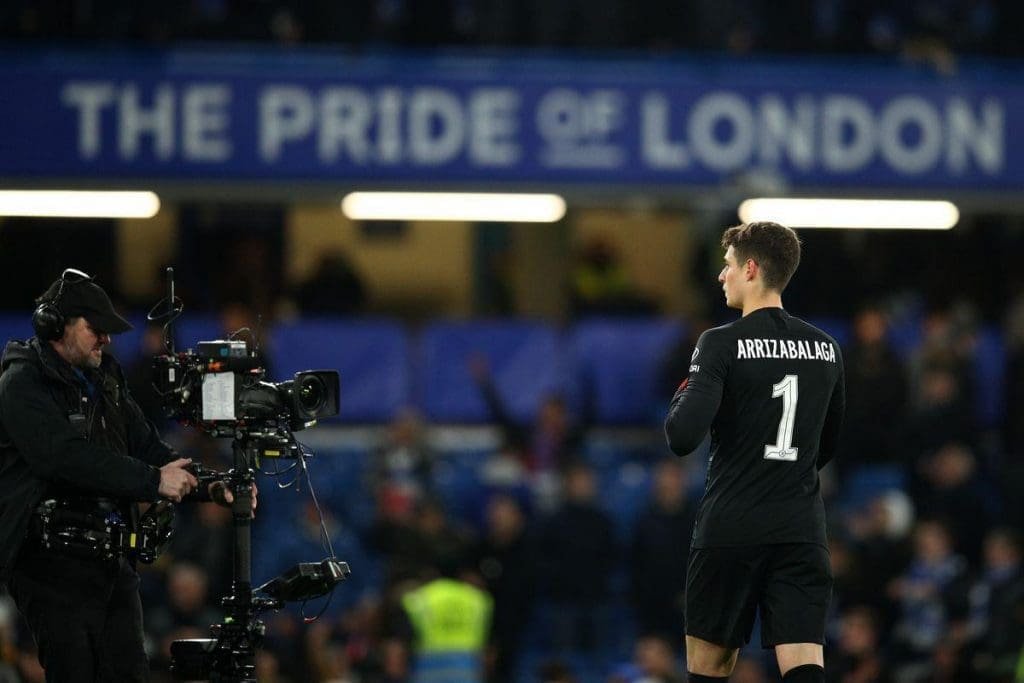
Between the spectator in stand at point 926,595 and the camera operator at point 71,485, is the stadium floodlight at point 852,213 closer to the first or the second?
the spectator in stand at point 926,595

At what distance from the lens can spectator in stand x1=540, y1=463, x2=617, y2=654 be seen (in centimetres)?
1364

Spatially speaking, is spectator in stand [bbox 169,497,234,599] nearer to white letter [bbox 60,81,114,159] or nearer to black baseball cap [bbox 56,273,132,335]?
white letter [bbox 60,81,114,159]

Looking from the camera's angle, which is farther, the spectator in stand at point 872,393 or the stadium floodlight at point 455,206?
the stadium floodlight at point 455,206

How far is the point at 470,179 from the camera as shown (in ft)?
47.3

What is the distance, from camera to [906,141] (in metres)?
14.8

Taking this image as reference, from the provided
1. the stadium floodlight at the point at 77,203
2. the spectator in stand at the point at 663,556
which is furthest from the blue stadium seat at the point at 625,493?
the stadium floodlight at the point at 77,203

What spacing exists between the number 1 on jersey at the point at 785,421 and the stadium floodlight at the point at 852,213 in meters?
8.52

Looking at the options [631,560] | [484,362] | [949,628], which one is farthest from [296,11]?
[949,628]

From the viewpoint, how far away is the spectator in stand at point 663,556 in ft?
44.1

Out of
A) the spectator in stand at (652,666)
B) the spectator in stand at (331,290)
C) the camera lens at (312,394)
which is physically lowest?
the spectator in stand at (652,666)

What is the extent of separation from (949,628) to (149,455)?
25.3 ft

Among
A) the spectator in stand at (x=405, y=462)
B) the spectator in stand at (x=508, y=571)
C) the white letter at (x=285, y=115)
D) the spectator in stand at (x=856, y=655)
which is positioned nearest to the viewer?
the spectator in stand at (x=856, y=655)

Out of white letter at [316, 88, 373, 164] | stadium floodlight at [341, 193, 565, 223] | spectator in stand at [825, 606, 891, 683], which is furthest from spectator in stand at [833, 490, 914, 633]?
white letter at [316, 88, 373, 164]

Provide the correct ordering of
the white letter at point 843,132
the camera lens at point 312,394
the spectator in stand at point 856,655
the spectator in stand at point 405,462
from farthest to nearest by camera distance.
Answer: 1. the white letter at point 843,132
2. the spectator in stand at point 405,462
3. the spectator in stand at point 856,655
4. the camera lens at point 312,394
